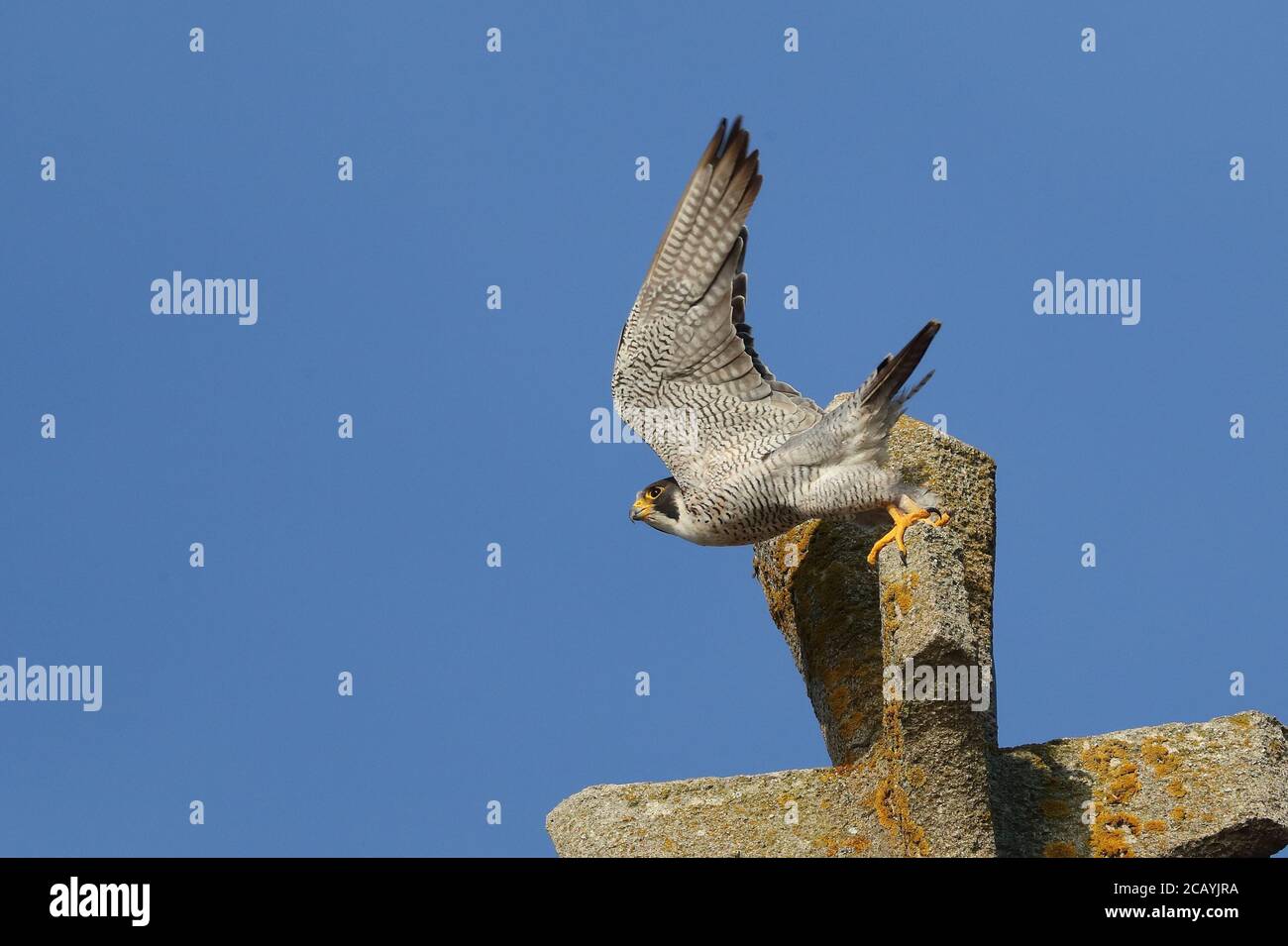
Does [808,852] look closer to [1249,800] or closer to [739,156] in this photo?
[1249,800]

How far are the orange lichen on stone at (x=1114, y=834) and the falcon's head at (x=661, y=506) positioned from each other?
363 cm

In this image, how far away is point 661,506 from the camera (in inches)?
541

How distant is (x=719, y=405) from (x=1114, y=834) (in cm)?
406

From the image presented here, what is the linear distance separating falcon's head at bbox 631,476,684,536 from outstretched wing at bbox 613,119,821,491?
5.4 inches

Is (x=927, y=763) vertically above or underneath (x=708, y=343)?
underneath

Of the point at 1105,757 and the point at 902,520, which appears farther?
the point at 1105,757

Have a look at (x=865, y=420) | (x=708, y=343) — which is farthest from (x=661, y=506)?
(x=865, y=420)

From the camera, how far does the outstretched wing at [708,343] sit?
13.5 meters

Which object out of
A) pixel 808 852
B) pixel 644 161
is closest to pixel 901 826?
pixel 808 852

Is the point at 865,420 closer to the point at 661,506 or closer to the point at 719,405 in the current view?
the point at 719,405

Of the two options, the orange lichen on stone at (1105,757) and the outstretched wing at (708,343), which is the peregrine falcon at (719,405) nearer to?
the outstretched wing at (708,343)

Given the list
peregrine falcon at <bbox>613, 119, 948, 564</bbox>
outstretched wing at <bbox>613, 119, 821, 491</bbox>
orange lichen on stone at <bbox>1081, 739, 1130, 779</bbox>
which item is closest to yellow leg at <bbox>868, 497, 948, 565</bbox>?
peregrine falcon at <bbox>613, 119, 948, 564</bbox>

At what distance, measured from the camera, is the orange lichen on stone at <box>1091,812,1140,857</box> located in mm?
13727

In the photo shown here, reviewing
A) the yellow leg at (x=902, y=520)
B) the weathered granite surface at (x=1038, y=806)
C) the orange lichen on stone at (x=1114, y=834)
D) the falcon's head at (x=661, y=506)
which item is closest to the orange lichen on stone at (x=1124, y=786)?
the weathered granite surface at (x=1038, y=806)
